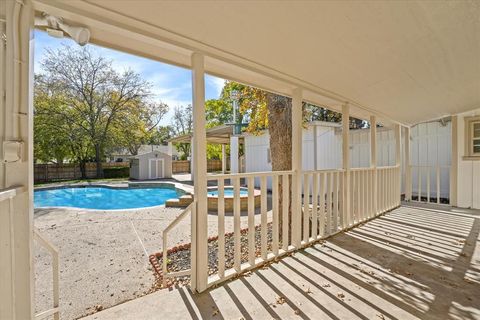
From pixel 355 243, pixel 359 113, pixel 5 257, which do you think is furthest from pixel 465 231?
pixel 5 257

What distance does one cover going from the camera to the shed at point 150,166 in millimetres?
15703

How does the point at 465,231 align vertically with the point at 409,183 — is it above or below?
below

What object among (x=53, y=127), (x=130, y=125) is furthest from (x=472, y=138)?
(x=53, y=127)

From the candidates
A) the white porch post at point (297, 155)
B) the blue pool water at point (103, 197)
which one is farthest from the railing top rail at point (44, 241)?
the blue pool water at point (103, 197)

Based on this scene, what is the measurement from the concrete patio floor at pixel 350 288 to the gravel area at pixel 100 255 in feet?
2.47

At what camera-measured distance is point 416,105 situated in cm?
435

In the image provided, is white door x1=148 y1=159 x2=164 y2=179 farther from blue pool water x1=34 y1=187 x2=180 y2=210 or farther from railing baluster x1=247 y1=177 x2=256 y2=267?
railing baluster x1=247 y1=177 x2=256 y2=267

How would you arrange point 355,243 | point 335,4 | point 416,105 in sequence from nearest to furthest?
point 335,4, point 355,243, point 416,105

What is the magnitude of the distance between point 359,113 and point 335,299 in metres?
3.75

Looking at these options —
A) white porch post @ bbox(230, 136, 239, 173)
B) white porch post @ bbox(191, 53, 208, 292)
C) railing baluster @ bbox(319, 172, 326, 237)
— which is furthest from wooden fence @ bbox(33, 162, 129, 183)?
railing baluster @ bbox(319, 172, 326, 237)

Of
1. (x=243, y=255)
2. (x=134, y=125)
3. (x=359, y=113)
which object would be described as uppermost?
(x=134, y=125)

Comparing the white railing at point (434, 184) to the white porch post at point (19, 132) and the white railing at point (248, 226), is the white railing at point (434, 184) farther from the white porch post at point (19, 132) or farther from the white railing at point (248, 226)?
the white porch post at point (19, 132)

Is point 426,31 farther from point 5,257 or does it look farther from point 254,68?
point 5,257

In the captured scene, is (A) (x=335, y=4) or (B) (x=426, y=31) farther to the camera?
(B) (x=426, y=31)
